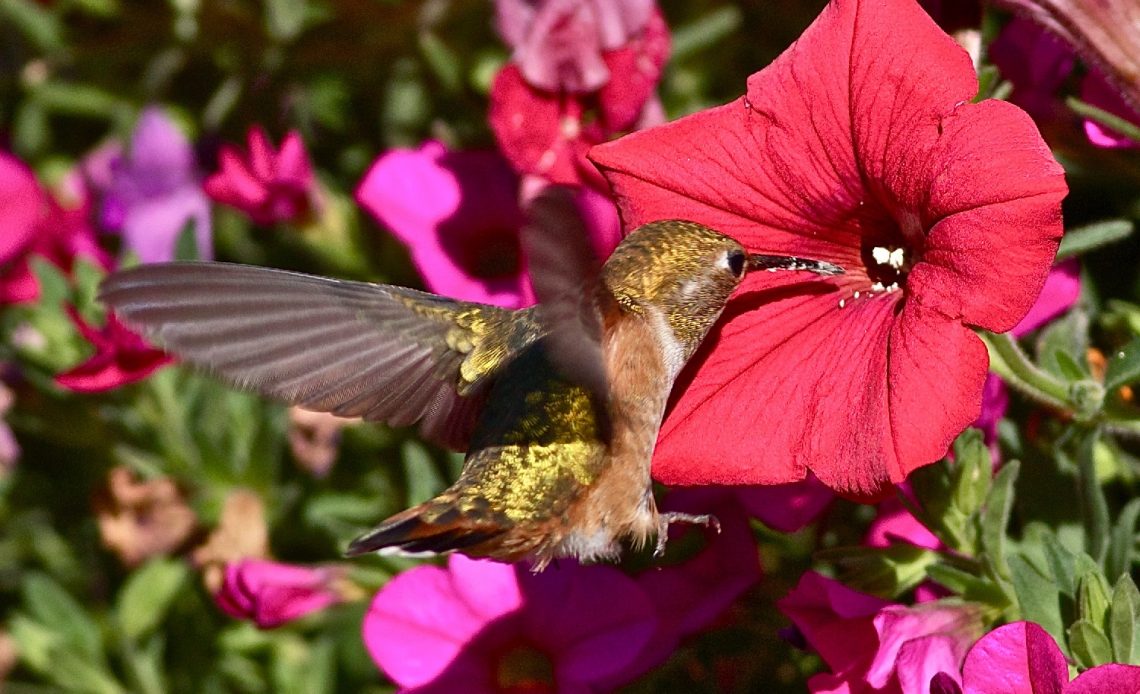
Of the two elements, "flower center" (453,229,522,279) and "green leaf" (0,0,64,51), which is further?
"green leaf" (0,0,64,51)

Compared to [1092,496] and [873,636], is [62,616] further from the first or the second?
[1092,496]

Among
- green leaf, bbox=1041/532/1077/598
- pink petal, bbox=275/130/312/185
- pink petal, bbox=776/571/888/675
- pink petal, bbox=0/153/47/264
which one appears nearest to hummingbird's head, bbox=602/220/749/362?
pink petal, bbox=776/571/888/675

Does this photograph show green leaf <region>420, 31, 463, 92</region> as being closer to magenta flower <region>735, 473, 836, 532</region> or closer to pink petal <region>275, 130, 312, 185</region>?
pink petal <region>275, 130, 312, 185</region>

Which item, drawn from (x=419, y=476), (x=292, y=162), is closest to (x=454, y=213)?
(x=292, y=162)

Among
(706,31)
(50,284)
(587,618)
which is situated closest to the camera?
(587,618)

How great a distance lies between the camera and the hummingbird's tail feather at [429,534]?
3.45 ft

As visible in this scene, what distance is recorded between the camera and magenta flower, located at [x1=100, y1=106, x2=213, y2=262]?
2189mm

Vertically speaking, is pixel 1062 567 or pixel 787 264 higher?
pixel 787 264

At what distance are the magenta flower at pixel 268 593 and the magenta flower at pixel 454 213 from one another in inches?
16.2

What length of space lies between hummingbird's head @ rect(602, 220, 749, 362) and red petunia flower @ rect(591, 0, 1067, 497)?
75 mm

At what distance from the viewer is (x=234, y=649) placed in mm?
1908

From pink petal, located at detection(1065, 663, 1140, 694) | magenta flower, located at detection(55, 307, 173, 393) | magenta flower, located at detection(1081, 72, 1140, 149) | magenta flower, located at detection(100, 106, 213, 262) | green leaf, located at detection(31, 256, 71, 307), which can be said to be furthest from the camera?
magenta flower, located at detection(100, 106, 213, 262)

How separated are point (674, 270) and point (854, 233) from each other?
244 millimetres

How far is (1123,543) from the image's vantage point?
1.22 meters
